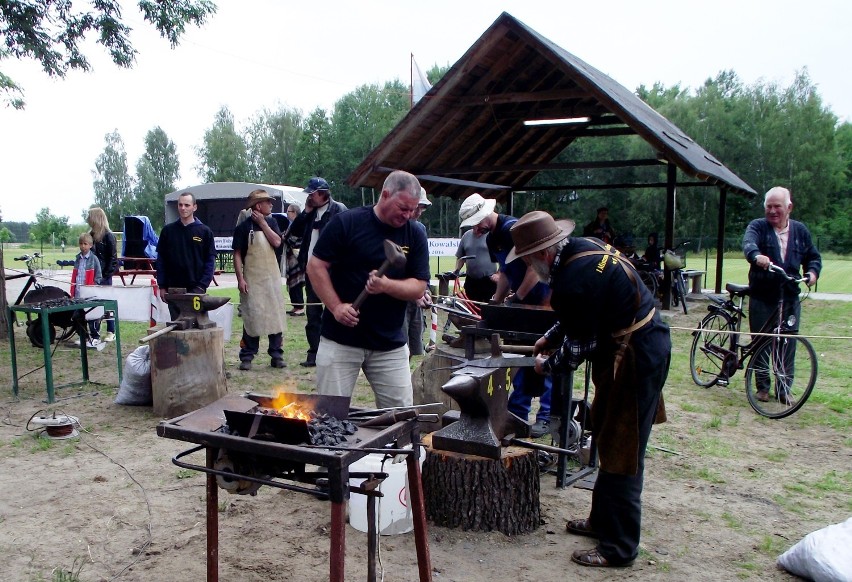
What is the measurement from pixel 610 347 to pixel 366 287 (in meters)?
1.22

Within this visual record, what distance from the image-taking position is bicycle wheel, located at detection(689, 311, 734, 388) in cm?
642

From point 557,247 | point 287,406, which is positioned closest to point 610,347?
point 557,247

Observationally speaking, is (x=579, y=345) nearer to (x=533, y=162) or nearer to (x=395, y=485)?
(x=395, y=485)

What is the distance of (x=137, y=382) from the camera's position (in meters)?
5.61

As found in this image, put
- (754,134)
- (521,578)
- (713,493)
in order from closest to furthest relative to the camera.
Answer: (521,578), (713,493), (754,134)

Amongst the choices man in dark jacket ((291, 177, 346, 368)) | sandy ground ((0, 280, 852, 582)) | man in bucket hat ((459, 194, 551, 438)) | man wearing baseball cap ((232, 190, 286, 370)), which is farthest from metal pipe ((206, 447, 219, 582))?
man wearing baseball cap ((232, 190, 286, 370))

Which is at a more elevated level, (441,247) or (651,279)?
(441,247)

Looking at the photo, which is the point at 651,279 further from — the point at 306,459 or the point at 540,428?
the point at 306,459

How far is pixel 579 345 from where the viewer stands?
120 inches

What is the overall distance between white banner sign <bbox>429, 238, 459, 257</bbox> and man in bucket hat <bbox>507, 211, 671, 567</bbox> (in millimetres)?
8934

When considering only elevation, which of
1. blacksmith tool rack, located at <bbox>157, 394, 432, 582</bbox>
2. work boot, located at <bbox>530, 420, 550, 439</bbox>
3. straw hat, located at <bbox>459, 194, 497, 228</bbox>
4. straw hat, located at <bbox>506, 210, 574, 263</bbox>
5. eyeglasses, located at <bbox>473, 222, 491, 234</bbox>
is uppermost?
straw hat, located at <bbox>459, 194, 497, 228</bbox>

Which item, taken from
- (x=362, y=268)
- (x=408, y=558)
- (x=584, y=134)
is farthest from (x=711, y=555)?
(x=584, y=134)

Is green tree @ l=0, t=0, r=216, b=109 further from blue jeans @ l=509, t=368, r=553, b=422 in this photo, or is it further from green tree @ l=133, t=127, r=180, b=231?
green tree @ l=133, t=127, r=180, b=231

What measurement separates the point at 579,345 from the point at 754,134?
4552 centimetres
